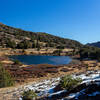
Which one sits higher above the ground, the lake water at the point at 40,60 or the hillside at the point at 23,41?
the hillside at the point at 23,41

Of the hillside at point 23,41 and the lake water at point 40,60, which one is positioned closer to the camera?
the lake water at point 40,60

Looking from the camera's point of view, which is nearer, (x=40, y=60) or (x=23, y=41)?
(x=40, y=60)

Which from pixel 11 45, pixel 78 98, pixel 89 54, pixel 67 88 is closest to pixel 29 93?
pixel 67 88

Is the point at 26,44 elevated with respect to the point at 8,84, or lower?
elevated

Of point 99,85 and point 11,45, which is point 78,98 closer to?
point 99,85

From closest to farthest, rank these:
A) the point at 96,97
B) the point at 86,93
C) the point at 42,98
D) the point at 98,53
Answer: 1. the point at 96,97
2. the point at 86,93
3. the point at 42,98
4. the point at 98,53

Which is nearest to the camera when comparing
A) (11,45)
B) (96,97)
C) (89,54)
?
(96,97)

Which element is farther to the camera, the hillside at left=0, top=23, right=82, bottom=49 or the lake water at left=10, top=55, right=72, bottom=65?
the hillside at left=0, top=23, right=82, bottom=49

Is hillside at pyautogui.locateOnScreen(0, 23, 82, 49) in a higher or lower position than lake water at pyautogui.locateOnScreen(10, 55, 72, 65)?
higher

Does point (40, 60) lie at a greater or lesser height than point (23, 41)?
lesser

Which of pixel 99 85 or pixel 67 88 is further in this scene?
pixel 67 88

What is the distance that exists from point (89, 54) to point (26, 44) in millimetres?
57809

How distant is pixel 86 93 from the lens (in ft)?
19.3

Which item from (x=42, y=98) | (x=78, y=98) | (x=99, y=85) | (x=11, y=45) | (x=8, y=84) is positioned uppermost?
(x=11, y=45)
